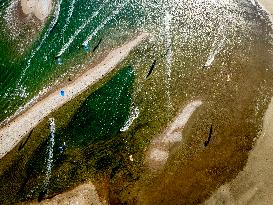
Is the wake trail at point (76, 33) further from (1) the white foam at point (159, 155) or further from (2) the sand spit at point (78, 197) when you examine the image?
(2) the sand spit at point (78, 197)

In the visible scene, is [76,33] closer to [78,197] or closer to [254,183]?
[78,197]

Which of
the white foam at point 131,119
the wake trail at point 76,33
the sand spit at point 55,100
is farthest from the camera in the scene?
the wake trail at point 76,33

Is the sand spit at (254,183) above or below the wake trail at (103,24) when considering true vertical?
below

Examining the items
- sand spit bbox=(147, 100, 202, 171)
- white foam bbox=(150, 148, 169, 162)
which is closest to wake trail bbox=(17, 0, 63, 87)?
sand spit bbox=(147, 100, 202, 171)

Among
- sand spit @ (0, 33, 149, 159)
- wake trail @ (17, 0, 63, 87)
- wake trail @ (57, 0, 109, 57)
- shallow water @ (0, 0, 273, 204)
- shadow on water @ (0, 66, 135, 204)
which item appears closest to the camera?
shadow on water @ (0, 66, 135, 204)

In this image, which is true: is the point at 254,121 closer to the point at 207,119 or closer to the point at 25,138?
the point at 207,119

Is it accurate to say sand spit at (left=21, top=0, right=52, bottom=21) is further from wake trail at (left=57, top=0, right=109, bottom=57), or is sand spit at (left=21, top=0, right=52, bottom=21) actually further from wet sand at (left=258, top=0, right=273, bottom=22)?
wet sand at (left=258, top=0, right=273, bottom=22)

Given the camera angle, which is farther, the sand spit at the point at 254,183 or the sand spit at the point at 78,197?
the sand spit at the point at 254,183

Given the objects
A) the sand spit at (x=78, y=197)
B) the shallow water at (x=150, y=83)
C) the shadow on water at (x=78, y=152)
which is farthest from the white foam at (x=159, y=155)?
the sand spit at (x=78, y=197)
